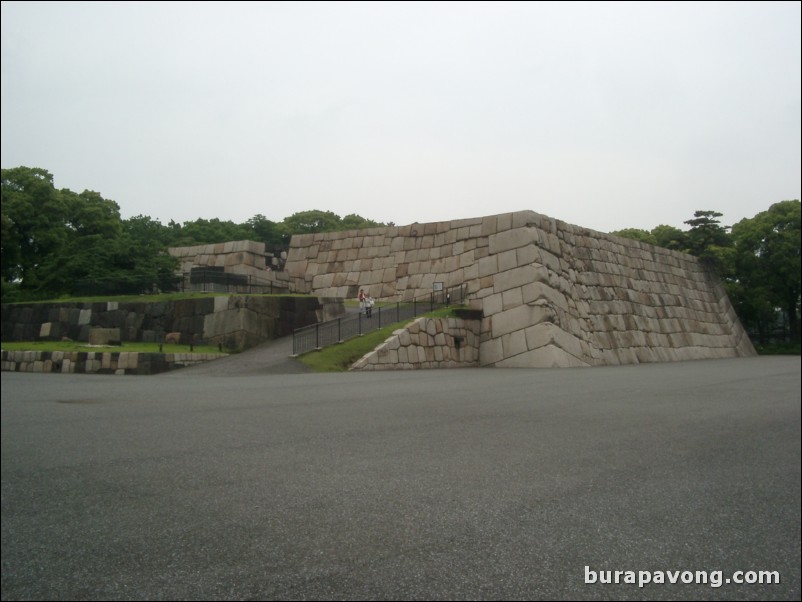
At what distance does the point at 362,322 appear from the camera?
763 inches

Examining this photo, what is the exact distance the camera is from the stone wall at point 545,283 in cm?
2022

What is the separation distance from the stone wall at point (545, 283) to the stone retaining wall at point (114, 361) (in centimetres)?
1035

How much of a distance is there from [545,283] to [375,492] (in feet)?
58.3

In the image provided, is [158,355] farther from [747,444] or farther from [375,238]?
[375,238]

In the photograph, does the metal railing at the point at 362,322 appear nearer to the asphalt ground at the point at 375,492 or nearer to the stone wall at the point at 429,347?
the stone wall at the point at 429,347

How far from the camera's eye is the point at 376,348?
635 inches

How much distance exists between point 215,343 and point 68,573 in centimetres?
1563

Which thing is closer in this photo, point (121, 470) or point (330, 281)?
point (121, 470)

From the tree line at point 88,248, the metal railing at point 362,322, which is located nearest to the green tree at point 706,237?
the metal railing at point 362,322

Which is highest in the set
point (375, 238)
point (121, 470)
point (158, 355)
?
point (375, 238)

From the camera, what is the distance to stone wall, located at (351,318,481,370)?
15.9 m

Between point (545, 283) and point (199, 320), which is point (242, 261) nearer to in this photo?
point (199, 320)

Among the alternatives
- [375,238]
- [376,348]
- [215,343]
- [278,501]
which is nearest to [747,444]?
[278,501]

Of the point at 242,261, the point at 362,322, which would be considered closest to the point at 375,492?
the point at 362,322
